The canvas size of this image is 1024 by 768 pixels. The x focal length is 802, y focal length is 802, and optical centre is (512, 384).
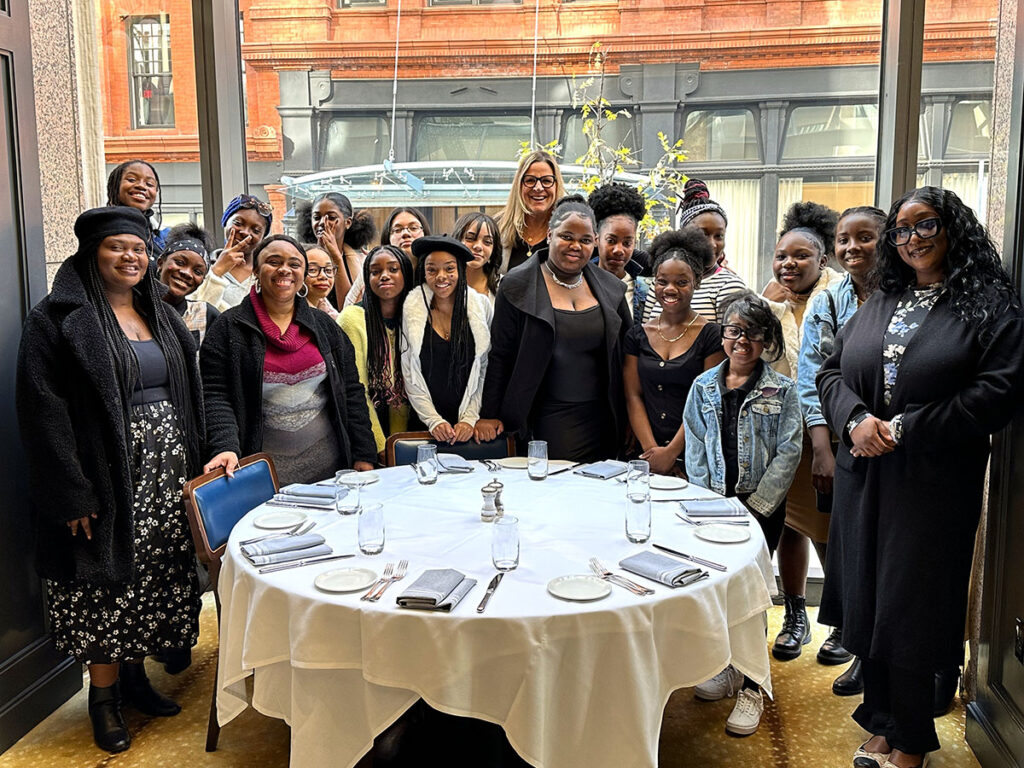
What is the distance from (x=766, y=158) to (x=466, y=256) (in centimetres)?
191

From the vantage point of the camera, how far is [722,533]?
2326 mm

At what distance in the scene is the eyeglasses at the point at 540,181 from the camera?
380 centimetres

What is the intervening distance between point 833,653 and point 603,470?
4.35 feet

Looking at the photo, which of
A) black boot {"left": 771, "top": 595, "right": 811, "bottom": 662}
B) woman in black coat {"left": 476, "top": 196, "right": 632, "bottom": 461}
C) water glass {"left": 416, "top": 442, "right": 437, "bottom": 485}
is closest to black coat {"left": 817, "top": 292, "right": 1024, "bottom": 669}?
black boot {"left": 771, "top": 595, "right": 811, "bottom": 662}

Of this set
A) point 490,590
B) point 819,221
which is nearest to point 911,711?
point 490,590

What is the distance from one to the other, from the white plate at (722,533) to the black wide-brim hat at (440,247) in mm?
1632

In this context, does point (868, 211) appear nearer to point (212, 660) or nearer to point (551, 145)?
point (551, 145)

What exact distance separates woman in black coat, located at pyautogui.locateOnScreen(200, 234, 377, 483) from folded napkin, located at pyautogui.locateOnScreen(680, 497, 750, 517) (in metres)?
1.43

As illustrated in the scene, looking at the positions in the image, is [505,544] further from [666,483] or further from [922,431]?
[922,431]

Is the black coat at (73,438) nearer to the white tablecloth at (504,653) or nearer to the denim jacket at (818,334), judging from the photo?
the white tablecloth at (504,653)

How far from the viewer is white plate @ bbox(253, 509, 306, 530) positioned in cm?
241

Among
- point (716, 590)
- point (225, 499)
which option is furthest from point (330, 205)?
point (716, 590)

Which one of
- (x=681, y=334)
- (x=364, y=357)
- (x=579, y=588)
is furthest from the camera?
(x=364, y=357)

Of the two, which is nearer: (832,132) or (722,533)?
(722,533)
